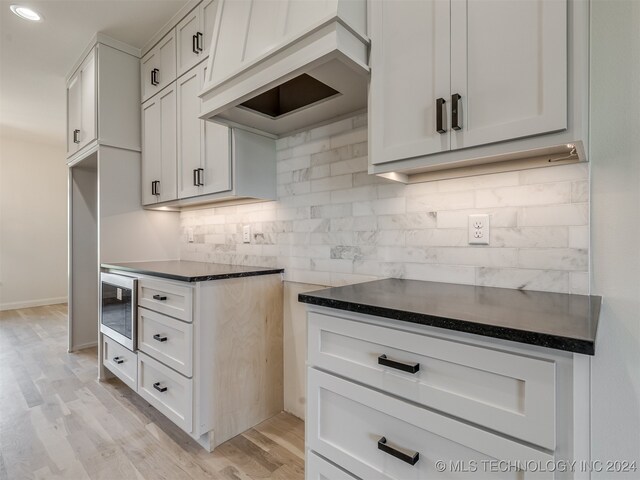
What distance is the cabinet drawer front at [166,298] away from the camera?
5.67 ft

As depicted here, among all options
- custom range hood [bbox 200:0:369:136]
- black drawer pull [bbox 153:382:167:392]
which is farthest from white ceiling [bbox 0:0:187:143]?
black drawer pull [bbox 153:382:167:392]

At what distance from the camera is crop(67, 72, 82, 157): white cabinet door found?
3008 mm

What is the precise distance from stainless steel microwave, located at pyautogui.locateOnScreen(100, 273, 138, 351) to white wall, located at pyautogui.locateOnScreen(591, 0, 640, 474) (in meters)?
2.32

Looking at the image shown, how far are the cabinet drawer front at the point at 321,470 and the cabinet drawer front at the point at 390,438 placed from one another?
25 millimetres

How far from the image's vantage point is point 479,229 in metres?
1.32

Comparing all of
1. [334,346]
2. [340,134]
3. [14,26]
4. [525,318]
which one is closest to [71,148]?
[14,26]

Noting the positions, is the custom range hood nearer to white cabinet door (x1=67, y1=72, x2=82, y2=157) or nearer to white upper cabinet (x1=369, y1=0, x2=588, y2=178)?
white upper cabinet (x1=369, y1=0, x2=588, y2=178)

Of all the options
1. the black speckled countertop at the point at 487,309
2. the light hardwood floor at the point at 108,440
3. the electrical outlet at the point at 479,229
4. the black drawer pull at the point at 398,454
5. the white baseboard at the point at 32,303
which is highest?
the electrical outlet at the point at 479,229

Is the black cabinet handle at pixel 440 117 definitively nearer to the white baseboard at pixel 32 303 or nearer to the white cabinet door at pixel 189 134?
the white cabinet door at pixel 189 134

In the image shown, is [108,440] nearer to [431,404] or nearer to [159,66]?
[431,404]

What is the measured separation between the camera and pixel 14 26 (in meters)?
2.47

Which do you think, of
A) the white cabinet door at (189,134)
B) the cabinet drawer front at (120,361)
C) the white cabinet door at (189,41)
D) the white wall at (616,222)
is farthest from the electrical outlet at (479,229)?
the cabinet drawer front at (120,361)

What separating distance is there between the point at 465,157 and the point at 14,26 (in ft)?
10.9

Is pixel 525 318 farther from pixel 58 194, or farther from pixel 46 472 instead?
pixel 58 194
